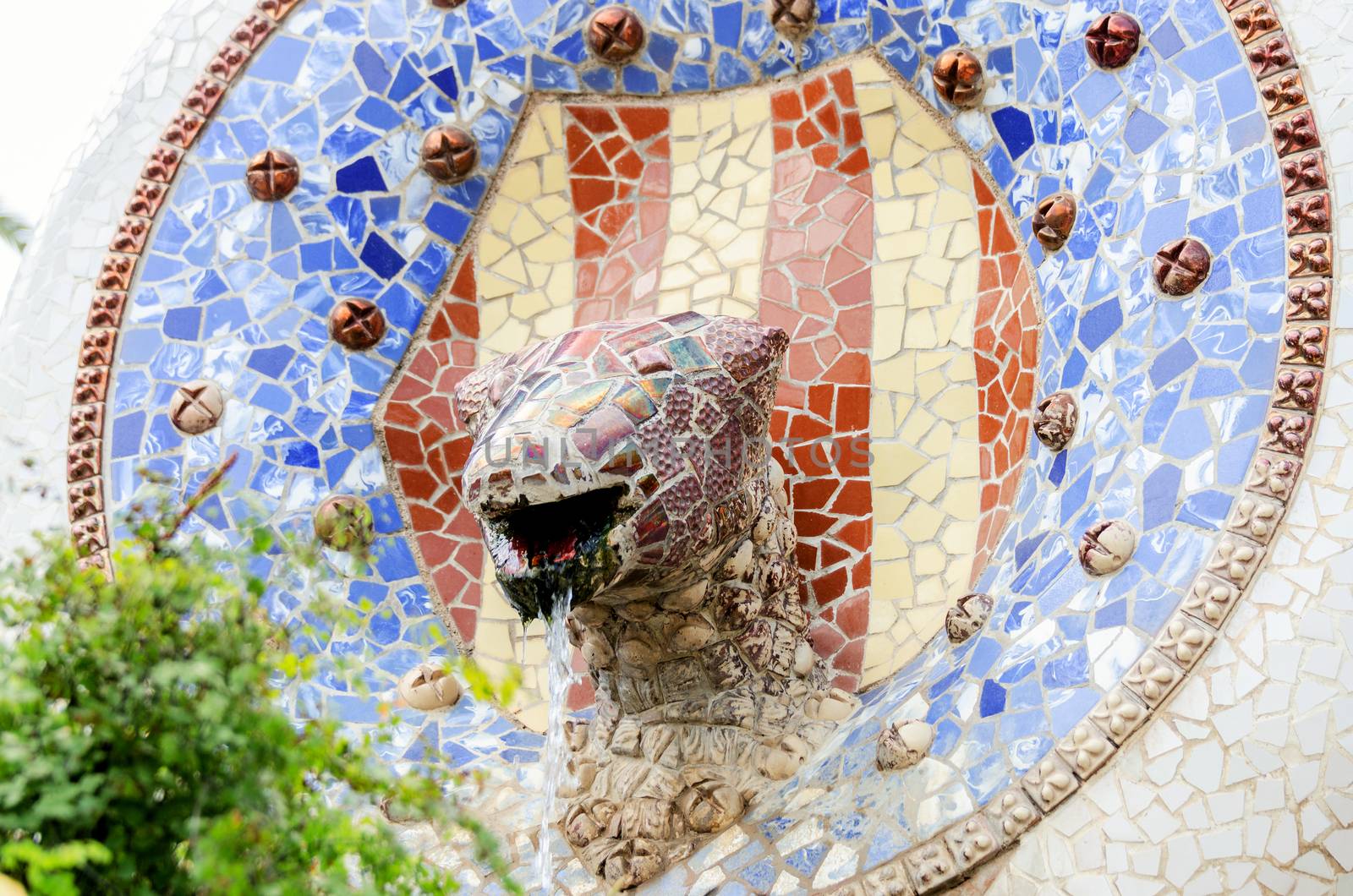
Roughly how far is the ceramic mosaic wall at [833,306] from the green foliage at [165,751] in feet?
5.22

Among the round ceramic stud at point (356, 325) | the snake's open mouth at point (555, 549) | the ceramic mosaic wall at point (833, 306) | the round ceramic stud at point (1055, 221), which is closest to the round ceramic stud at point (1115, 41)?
the ceramic mosaic wall at point (833, 306)

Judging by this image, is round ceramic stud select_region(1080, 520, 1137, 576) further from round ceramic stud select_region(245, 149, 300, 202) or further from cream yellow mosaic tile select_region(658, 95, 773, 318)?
round ceramic stud select_region(245, 149, 300, 202)

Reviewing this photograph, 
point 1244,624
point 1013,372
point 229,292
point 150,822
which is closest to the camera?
point 150,822

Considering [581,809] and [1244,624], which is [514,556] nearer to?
[581,809]

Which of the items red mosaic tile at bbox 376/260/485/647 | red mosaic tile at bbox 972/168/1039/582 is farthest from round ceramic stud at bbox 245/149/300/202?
red mosaic tile at bbox 972/168/1039/582

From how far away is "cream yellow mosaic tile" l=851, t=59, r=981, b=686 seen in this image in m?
5.45

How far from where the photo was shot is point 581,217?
6.18m

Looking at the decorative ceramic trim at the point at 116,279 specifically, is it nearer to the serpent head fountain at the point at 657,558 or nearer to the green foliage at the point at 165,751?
the serpent head fountain at the point at 657,558

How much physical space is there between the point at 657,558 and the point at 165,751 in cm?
178

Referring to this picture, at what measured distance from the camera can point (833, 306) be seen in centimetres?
583

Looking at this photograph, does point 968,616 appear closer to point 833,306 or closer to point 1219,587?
point 1219,587

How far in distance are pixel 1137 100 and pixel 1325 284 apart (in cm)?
88

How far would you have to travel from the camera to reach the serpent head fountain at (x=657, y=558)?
4699mm

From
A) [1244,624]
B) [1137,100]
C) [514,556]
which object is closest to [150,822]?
[514,556]
